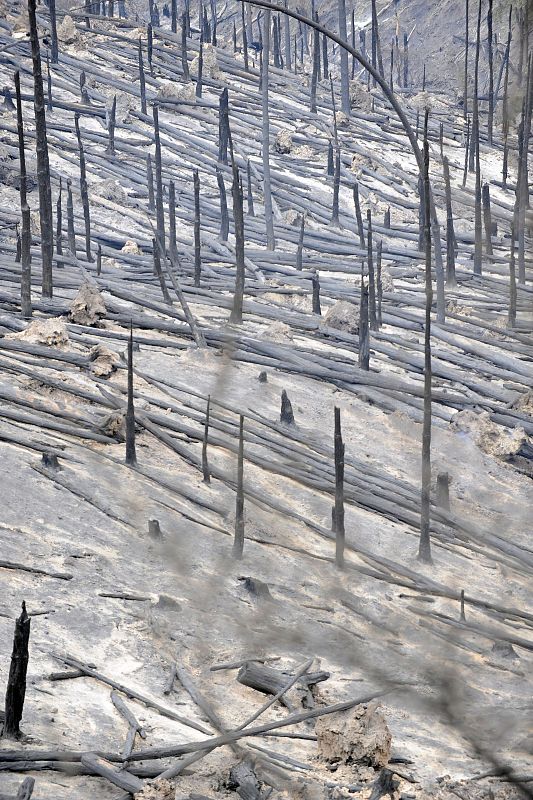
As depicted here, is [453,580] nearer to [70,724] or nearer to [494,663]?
[494,663]

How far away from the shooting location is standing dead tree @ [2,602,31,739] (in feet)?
21.7

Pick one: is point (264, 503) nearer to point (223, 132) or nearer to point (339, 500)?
point (339, 500)

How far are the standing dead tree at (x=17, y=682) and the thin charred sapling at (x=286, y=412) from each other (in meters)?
9.54

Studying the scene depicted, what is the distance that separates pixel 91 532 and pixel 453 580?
162 inches

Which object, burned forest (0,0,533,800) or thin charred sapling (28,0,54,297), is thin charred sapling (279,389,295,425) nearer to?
burned forest (0,0,533,800)

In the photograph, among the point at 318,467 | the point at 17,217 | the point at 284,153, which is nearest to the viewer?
the point at 318,467

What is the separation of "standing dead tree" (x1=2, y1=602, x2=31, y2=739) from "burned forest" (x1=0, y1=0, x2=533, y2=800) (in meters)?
0.02

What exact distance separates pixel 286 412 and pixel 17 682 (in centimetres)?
957

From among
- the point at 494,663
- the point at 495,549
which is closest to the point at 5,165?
the point at 495,549

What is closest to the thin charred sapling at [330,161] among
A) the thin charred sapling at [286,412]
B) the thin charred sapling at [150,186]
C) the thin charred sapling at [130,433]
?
the thin charred sapling at [150,186]

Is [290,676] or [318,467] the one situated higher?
[290,676]

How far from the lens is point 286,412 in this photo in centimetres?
1600

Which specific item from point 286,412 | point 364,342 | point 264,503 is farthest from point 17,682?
point 364,342

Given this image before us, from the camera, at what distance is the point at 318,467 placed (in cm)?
1449
